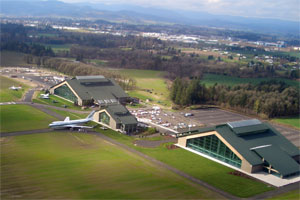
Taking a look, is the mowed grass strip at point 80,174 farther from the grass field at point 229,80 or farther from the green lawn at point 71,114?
the grass field at point 229,80

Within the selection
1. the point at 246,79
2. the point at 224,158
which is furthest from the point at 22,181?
the point at 246,79

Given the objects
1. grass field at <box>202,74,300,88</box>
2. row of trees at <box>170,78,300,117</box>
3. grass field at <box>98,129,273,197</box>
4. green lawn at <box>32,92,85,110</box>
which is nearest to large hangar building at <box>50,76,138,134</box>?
green lawn at <box>32,92,85,110</box>

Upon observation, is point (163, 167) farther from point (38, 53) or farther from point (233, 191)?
point (38, 53)

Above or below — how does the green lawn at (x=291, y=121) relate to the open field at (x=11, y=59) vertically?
below

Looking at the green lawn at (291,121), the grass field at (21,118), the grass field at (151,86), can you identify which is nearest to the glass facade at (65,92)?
the grass field at (21,118)

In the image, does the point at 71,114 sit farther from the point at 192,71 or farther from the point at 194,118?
the point at 192,71

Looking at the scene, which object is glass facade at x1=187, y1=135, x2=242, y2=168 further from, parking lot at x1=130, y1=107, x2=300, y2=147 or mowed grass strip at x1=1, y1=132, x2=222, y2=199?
parking lot at x1=130, y1=107, x2=300, y2=147

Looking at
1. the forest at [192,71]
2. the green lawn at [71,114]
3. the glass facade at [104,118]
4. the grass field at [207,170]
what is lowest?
the green lawn at [71,114]
